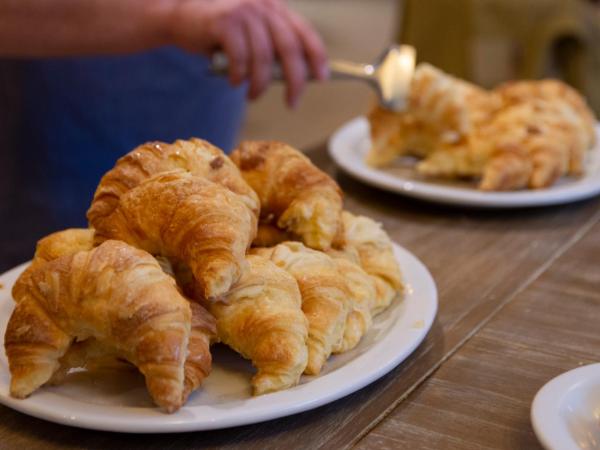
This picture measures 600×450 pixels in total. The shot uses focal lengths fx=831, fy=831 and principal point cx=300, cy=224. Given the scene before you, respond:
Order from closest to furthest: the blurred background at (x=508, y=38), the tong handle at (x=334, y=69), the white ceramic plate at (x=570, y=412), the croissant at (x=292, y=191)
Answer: the white ceramic plate at (x=570, y=412) → the croissant at (x=292, y=191) → the tong handle at (x=334, y=69) → the blurred background at (x=508, y=38)

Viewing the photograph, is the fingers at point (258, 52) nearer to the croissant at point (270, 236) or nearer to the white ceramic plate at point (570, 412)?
the croissant at point (270, 236)

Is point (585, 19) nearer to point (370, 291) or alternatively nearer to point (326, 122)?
point (326, 122)

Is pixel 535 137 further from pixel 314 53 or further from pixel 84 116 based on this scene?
pixel 84 116

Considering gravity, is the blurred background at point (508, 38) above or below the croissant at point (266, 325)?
below

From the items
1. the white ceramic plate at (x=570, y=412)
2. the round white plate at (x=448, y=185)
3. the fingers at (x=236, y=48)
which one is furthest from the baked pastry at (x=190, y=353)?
the fingers at (x=236, y=48)

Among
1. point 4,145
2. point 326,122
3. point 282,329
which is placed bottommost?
point 326,122

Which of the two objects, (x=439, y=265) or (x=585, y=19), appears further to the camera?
(x=585, y=19)

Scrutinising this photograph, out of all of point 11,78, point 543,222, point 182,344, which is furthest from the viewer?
point 11,78

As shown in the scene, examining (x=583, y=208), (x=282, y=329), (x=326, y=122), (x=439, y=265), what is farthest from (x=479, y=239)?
(x=326, y=122)
